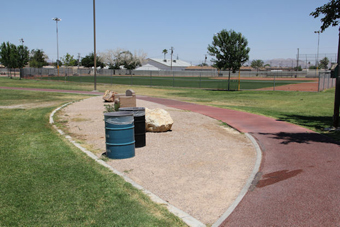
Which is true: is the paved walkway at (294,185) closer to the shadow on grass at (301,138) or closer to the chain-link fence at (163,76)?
the shadow on grass at (301,138)

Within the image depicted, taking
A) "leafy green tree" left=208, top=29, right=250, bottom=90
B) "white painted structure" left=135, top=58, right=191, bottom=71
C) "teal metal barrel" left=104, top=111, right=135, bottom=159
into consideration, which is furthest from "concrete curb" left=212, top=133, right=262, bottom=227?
"white painted structure" left=135, top=58, right=191, bottom=71

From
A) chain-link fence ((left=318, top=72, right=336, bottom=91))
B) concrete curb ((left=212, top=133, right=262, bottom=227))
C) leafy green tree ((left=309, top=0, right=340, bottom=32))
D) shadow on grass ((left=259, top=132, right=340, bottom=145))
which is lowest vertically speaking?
concrete curb ((left=212, top=133, right=262, bottom=227))

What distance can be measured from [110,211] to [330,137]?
855cm

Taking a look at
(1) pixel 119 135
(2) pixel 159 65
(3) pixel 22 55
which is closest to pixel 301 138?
(1) pixel 119 135

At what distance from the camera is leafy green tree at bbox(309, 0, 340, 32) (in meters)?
12.2

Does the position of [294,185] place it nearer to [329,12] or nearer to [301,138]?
[301,138]

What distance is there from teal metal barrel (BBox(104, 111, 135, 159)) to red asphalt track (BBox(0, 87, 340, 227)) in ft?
10.4

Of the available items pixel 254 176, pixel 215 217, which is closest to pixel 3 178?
pixel 215 217

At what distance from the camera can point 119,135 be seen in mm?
7945

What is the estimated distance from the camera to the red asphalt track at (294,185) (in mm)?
4902

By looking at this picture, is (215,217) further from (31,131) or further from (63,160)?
(31,131)

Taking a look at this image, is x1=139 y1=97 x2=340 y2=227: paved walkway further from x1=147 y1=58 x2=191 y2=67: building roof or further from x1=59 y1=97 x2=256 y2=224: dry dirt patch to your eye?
x1=147 y1=58 x2=191 y2=67: building roof

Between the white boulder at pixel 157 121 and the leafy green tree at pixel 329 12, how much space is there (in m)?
6.93

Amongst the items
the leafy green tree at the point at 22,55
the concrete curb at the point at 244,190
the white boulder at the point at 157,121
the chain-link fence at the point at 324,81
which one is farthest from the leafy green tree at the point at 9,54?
the concrete curb at the point at 244,190
